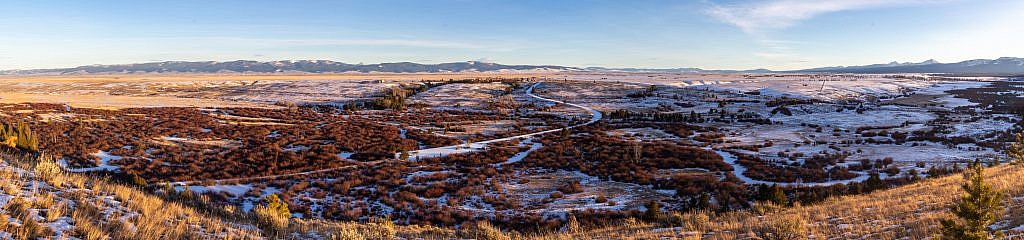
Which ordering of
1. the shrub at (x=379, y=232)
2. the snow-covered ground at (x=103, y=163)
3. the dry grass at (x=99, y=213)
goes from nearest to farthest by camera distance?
the dry grass at (x=99, y=213) → the shrub at (x=379, y=232) → the snow-covered ground at (x=103, y=163)

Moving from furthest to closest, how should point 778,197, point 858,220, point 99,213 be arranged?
point 778,197 < point 858,220 < point 99,213

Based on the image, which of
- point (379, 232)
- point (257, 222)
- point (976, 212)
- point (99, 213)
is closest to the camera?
point (976, 212)

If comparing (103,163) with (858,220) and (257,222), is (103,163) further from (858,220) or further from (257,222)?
(858,220)

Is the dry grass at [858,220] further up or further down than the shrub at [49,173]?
further down

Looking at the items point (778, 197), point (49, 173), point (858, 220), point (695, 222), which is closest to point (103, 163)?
point (49, 173)

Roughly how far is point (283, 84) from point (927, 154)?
106m

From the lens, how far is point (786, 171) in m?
24.2

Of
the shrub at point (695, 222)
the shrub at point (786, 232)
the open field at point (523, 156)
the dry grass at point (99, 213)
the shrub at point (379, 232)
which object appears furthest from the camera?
the open field at point (523, 156)

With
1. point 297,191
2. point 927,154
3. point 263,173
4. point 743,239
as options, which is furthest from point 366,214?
point 927,154

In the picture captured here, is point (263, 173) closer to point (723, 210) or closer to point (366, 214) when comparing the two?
point (366, 214)

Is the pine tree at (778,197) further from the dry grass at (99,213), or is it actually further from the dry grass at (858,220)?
the dry grass at (99,213)

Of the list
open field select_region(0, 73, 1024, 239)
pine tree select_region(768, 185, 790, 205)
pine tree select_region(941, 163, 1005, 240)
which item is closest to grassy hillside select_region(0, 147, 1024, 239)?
open field select_region(0, 73, 1024, 239)

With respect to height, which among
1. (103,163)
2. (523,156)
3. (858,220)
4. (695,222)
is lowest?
(523,156)

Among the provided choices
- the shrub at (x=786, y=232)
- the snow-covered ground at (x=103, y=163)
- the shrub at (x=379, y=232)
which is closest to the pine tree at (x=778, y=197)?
the shrub at (x=786, y=232)
